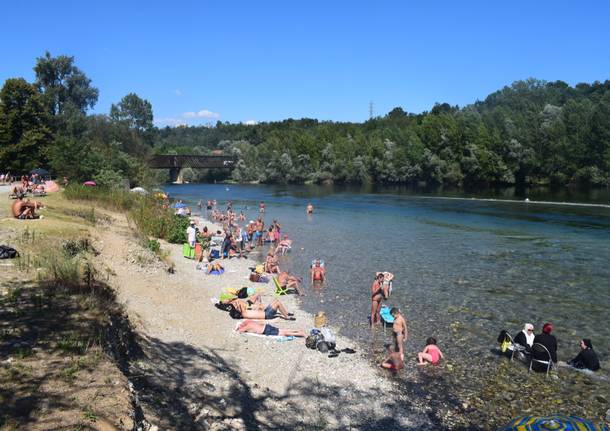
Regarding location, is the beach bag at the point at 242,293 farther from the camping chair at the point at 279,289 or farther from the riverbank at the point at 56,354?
the riverbank at the point at 56,354

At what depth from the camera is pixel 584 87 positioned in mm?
142125

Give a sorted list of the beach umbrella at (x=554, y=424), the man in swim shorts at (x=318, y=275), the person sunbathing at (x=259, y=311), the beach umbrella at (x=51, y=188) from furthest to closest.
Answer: the beach umbrella at (x=51, y=188) < the man in swim shorts at (x=318, y=275) < the person sunbathing at (x=259, y=311) < the beach umbrella at (x=554, y=424)

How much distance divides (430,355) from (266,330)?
14.7ft

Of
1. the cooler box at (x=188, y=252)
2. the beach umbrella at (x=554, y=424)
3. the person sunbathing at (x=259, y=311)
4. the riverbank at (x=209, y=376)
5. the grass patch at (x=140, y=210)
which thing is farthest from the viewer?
the grass patch at (x=140, y=210)

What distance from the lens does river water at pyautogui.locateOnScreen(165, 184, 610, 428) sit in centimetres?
1163

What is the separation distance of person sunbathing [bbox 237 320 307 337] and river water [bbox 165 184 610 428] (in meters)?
1.50

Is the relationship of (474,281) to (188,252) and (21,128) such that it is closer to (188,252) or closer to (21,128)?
(188,252)

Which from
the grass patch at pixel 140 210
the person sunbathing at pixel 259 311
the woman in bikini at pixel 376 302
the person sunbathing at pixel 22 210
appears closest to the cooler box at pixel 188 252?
the grass patch at pixel 140 210

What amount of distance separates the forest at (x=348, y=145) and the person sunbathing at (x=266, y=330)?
27395 mm

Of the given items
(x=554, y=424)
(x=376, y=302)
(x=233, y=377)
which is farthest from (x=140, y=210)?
(x=554, y=424)

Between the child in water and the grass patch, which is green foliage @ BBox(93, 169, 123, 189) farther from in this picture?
the child in water

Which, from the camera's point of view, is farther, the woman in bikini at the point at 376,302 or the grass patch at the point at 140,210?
the grass patch at the point at 140,210

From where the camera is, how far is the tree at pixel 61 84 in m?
67.4

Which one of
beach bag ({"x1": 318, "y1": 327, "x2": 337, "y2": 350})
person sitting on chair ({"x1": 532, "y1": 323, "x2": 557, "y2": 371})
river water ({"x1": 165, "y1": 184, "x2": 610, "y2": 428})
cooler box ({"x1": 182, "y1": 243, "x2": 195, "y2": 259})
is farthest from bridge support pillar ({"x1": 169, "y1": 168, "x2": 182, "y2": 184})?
person sitting on chair ({"x1": 532, "y1": 323, "x2": 557, "y2": 371})
